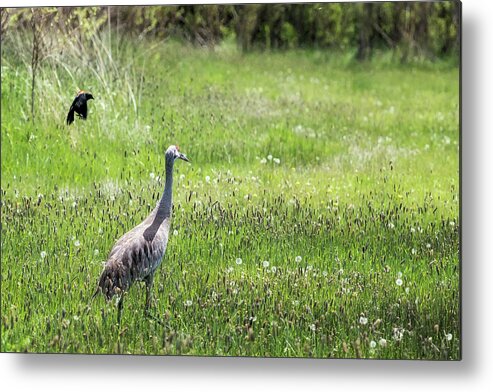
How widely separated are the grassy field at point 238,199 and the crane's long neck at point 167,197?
6 centimetres

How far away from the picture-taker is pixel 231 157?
6.11 m

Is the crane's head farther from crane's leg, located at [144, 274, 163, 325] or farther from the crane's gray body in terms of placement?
crane's leg, located at [144, 274, 163, 325]

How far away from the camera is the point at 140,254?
577 centimetres

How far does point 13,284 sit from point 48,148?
2.48ft

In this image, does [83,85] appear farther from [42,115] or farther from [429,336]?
[429,336]

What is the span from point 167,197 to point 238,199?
0.40 metres

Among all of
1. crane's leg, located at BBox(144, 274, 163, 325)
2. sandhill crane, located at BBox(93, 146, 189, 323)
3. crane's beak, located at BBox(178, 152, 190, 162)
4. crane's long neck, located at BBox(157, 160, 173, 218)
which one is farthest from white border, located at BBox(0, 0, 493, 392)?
crane's beak, located at BBox(178, 152, 190, 162)

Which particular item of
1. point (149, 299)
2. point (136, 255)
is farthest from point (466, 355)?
point (136, 255)

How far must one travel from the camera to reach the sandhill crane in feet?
19.0

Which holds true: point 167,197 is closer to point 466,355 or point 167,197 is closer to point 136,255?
point 136,255

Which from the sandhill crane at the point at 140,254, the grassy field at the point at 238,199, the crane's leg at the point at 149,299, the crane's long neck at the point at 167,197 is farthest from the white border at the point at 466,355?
the crane's long neck at the point at 167,197

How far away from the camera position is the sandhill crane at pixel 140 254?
5.79 metres

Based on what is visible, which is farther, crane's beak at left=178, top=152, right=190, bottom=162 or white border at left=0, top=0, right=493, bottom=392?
crane's beak at left=178, top=152, right=190, bottom=162

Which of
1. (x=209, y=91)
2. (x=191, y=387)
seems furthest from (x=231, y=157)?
(x=191, y=387)
